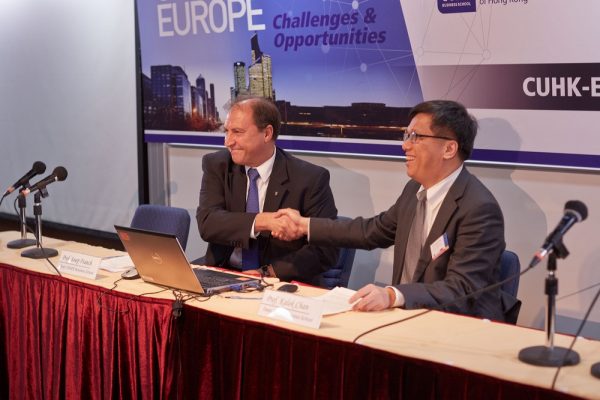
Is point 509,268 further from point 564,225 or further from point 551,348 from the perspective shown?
point 564,225

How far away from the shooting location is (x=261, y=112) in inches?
159

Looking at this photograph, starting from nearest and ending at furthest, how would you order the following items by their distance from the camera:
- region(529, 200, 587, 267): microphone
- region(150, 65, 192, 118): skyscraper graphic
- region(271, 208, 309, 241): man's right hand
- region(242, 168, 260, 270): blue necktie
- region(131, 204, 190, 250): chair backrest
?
region(529, 200, 587, 267): microphone, region(271, 208, 309, 241): man's right hand, region(242, 168, 260, 270): blue necktie, region(131, 204, 190, 250): chair backrest, region(150, 65, 192, 118): skyscraper graphic

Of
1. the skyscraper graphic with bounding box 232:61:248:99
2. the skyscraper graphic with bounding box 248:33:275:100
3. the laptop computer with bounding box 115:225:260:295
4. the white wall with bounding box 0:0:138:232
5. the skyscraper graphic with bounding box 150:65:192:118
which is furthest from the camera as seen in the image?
the white wall with bounding box 0:0:138:232

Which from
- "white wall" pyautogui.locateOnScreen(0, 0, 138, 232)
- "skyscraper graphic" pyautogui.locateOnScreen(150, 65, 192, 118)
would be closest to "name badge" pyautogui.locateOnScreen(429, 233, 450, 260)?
"skyscraper graphic" pyautogui.locateOnScreen(150, 65, 192, 118)

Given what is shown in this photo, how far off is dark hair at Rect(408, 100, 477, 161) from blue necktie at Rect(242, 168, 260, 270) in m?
1.08

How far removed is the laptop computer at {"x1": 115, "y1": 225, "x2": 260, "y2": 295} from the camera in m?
3.09

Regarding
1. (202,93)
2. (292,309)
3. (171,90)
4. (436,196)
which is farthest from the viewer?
(171,90)

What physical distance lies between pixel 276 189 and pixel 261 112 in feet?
1.29

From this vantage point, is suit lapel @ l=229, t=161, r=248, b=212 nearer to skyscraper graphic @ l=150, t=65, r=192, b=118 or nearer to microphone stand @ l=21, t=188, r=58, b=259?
microphone stand @ l=21, t=188, r=58, b=259

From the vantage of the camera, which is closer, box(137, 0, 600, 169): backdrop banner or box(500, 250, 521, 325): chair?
box(500, 250, 521, 325): chair

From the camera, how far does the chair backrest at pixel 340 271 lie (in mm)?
4156

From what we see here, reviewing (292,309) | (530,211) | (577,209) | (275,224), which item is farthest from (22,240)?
(577,209)

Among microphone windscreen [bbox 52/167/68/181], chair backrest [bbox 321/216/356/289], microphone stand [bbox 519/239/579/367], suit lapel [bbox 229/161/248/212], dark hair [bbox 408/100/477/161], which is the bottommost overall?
chair backrest [bbox 321/216/356/289]

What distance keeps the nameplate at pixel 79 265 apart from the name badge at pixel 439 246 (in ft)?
4.59
